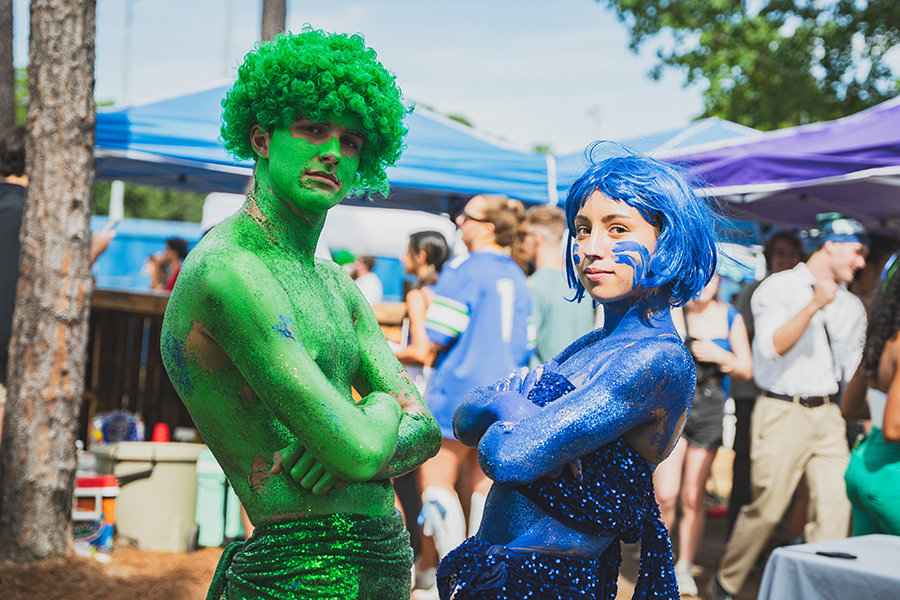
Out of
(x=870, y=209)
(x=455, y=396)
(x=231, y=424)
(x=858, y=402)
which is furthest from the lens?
(x=870, y=209)

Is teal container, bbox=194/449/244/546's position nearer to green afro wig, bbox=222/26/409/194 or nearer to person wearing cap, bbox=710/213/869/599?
person wearing cap, bbox=710/213/869/599

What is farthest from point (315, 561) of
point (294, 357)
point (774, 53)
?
point (774, 53)

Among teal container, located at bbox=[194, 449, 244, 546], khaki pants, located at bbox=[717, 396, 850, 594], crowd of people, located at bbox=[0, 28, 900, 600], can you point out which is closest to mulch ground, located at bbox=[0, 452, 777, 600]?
teal container, located at bbox=[194, 449, 244, 546]

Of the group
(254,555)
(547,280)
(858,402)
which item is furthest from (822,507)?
(254,555)

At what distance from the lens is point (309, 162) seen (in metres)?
1.49

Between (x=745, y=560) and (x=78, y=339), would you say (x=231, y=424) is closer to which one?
(x=78, y=339)

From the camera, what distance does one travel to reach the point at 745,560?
444 cm

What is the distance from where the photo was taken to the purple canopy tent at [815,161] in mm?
4750

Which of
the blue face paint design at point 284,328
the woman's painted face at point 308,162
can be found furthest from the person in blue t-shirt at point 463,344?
the blue face paint design at point 284,328

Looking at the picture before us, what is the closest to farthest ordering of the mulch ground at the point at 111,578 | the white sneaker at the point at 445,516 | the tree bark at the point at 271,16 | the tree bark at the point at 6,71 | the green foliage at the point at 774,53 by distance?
the mulch ground at the point at 111,578 → the white sneaker at the point at 445,516 → the tree bark at the point at 6,71 → the tree bark at the point at 271,16 → the green foliage at the point at 774,53

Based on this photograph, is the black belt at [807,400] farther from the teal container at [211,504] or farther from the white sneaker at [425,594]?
the teal container at [211,504]

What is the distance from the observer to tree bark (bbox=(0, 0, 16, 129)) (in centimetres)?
627

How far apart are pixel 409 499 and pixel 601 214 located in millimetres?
3682

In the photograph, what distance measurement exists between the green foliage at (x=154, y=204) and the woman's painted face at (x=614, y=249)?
45.9 metres
